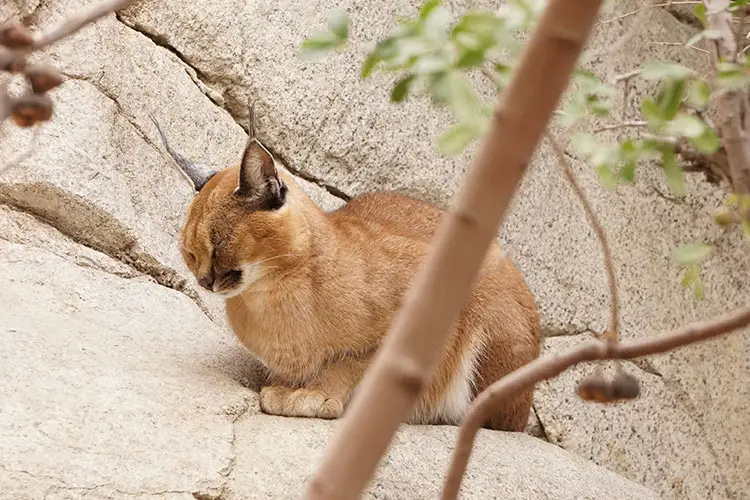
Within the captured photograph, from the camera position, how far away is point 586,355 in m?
1.45

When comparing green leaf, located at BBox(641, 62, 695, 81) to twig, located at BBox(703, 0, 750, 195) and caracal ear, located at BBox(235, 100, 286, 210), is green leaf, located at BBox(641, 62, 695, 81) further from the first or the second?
caracal ear, located at BBox(235, 100, 286, 210)

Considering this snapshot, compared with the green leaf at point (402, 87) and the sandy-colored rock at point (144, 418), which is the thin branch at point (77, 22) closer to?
the green leaf at point (402, 87)

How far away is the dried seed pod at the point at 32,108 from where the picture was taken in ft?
3.93

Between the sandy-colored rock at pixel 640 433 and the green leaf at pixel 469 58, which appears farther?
the sandy-colored rock at pixel 640 433

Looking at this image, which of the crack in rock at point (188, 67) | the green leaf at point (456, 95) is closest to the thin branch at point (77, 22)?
the green leaf at point (456, 95)

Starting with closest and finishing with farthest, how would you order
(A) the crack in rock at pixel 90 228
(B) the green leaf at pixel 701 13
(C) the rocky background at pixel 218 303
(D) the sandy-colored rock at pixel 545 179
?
1. (B) the green leaf at pixel 701 13
2. (C) the rocky background at pixel 218 303
3. (A) the crack in rock at pixel 90 228
4. (D) the sandy-colored rock at pixel 545 179

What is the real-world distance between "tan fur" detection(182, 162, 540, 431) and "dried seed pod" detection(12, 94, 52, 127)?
1.87 metres

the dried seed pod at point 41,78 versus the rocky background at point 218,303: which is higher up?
the dried seed pod at point 41,78

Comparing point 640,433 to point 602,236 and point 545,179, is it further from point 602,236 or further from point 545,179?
point 602,236

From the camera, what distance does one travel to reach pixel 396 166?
421cm

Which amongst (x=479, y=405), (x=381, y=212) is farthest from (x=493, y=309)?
(x=479, y=405)

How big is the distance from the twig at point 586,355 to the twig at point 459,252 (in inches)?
21.8

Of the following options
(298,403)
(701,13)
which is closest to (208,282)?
(298,403)

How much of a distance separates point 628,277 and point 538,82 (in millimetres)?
3796
